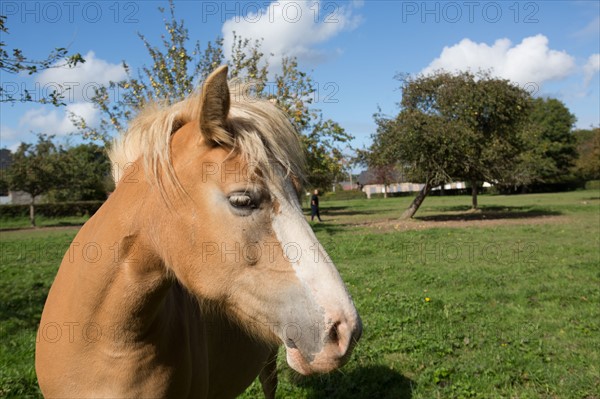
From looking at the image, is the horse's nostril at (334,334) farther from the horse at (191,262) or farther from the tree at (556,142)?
the tree at (556,142)

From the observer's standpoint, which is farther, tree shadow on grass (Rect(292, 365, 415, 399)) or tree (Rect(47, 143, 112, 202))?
tree (Rect(47, 143, 112, 202))

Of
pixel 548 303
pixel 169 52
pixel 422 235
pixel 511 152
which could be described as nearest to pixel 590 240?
pixel 422 235

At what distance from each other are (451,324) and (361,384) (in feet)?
6.98

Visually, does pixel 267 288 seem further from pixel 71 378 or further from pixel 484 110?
pixel 484 110

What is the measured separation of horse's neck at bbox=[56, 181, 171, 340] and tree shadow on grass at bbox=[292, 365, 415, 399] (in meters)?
2.86

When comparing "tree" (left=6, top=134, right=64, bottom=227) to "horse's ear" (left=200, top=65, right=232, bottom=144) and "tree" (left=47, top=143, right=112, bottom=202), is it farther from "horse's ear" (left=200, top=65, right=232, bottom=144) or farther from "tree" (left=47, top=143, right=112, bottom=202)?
Result: "horse's ear" (left=200, top=65, right=232, bottom=144)

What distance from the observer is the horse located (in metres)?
1.79

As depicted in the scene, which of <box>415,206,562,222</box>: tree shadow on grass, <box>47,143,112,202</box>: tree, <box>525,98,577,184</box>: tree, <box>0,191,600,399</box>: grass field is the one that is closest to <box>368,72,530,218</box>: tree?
<box>415,206,562,222</box>: tree shadow on grass

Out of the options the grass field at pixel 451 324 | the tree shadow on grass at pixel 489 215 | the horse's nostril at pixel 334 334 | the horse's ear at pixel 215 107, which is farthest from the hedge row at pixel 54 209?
→ the horse's nostril at pixel 334 334

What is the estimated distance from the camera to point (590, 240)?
1375 cm

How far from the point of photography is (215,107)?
187 cm

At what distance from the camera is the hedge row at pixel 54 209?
31444 mm

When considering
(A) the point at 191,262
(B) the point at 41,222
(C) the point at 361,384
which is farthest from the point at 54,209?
(A) the point at 191,262

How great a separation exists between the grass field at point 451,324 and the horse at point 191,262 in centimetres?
272
